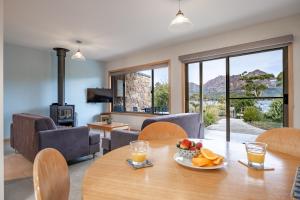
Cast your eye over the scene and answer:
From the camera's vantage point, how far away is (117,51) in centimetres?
538

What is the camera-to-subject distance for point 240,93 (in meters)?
3.83

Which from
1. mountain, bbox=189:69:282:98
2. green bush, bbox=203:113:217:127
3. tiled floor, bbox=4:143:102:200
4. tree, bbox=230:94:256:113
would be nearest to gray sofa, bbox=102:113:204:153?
tiled floor, bbox=4:143:102:200

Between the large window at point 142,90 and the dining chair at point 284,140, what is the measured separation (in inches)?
146

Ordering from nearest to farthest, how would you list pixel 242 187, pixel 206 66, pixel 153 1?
1. pixel 242 187
2. pixel 153 1
3. pixel 206 66

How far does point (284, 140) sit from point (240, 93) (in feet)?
8.94

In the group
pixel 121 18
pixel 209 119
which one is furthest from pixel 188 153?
pixel 209 119

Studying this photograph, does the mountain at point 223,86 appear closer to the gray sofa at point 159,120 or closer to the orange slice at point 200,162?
the gray sofa at point 159,120

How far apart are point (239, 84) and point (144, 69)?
2785 mm

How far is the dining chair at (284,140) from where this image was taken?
1.25 m

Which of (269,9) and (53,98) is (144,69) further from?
(269,9)

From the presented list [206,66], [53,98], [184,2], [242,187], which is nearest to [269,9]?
[184,2]

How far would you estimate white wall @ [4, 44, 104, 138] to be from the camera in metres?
4.61

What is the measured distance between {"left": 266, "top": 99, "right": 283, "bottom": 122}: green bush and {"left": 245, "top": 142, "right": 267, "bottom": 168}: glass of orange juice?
296 cm

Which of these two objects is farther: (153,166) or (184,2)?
(184,2)
